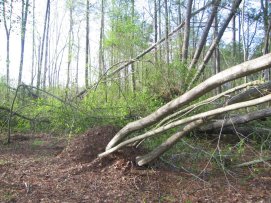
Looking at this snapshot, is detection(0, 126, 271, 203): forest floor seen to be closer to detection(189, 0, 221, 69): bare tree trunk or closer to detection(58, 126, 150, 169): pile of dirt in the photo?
detection(58, 126, 150, 169): pile of dirt

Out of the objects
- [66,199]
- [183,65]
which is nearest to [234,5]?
[183,65]

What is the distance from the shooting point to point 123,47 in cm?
1015

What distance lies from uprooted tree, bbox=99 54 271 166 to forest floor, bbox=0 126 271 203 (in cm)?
27

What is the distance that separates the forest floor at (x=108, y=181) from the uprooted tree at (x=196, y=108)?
0.27 metres

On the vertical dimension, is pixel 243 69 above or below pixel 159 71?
below

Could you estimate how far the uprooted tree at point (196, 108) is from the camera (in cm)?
257

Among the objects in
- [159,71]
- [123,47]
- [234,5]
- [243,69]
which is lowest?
[243,69]

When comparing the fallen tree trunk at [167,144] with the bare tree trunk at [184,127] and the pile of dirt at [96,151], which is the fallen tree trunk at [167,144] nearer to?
the bare tree trunk at [184,127]

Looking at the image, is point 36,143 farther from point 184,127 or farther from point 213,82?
point 213,82

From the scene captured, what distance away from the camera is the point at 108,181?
3887 millimetres

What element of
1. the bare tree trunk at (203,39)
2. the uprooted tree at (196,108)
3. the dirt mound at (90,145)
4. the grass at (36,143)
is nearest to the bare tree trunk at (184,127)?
the uprooted tree at (196,108)

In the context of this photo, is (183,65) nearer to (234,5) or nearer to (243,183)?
(234,5)

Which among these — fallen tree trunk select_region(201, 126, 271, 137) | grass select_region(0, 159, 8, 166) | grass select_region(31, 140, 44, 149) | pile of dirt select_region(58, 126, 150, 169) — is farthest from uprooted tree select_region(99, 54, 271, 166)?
grass select_region(31, 140, 44, 149)

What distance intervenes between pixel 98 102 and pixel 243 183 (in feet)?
12.9
